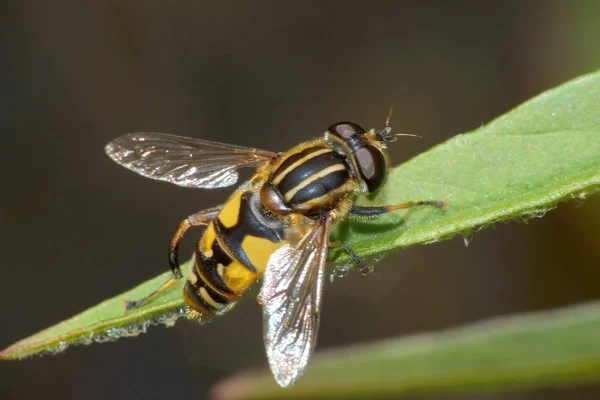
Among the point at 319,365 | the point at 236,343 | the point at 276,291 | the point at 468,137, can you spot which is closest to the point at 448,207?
the point at 468,137

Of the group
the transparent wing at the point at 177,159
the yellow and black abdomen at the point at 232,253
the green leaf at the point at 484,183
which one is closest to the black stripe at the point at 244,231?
the yellow and black abdomen at the point at 232,253

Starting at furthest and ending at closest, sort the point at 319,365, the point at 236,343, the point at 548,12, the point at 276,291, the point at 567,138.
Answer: the point at 548,12
the point at 236,343
the point at 319,365
the point at 276,291
the point at 567,138

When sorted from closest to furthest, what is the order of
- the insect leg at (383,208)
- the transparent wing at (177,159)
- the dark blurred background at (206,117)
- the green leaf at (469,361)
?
the insect leg at (383,208) < the green leaf at (469,361) < the transparent wing at (177,159) < the dark blurred background at (206,117)

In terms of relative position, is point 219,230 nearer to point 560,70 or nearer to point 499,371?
point 499,371

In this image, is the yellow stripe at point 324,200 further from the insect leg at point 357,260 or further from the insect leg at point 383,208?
the insect leg at point 357,260

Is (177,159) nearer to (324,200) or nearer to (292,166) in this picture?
(292,166)

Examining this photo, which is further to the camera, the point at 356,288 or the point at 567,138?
the point at 356,288

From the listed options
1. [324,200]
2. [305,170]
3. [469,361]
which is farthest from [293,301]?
[469,361]
